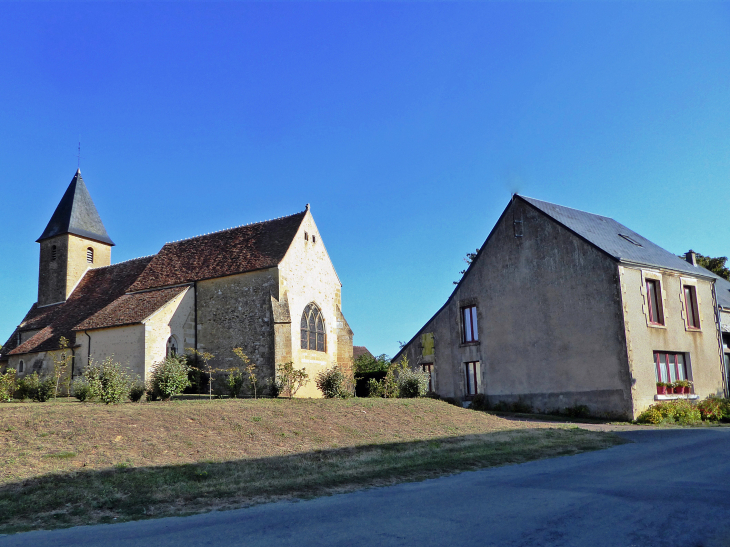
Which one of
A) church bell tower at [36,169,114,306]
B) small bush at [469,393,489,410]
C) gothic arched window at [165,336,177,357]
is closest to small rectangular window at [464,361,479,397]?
small bush at [469,393,489,410]

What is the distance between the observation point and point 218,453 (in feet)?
35.4

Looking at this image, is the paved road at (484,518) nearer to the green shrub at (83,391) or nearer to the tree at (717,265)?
the green shrub at (83,391)

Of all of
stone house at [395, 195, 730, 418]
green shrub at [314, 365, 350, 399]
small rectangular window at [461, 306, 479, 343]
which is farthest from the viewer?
small rectangular window at [461, 306, 479, 343]

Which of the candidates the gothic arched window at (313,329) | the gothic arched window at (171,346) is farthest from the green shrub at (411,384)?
the gothic arched window at (171,346)

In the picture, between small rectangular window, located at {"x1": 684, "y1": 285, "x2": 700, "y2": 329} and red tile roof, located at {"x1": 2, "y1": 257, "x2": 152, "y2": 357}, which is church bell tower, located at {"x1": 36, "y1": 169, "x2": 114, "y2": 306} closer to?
red tile roof, located at {"x1": 2, "y1": 257, "x2": 152, "y2": 357}

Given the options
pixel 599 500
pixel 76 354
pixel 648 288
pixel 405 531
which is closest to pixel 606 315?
pixel 648 288

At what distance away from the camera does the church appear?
79.0 feet

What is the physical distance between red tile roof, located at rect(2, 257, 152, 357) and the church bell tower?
29.2 inches

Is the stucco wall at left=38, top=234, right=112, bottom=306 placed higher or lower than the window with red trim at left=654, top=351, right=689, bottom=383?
higher

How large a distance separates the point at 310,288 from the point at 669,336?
49.5ft

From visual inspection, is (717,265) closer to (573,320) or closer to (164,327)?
(573,320)

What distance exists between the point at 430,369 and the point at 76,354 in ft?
53.0

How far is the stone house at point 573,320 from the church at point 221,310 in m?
5.98

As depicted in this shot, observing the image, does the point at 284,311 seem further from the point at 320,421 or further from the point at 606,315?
the point at 606,315
